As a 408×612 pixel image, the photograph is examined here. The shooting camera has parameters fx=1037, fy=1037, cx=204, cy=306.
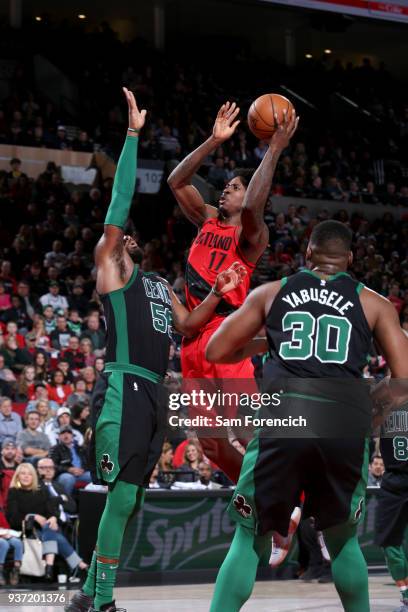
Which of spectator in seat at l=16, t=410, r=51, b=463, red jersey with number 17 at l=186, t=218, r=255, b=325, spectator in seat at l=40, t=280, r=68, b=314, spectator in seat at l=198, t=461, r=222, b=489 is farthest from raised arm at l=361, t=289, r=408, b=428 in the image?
spectator in seat at l=40, t=280, r=68, b=314

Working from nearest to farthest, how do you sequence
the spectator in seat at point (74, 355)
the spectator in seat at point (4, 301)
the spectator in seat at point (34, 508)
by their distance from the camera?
the spectator in seat at point (34, 508), the spectator in seat at point (74, 355), the spectator in seat at point (4, 301)

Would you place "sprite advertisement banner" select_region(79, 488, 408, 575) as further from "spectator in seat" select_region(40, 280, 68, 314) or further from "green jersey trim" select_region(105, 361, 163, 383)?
"spectator in seat" select_region(40, 280, 68, 314)

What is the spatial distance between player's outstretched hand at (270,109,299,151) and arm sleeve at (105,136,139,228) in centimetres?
89

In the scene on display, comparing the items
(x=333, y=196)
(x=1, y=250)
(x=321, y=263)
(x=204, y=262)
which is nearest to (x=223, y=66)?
(x=333, y=196)

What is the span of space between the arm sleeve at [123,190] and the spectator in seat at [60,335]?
29.4 ft

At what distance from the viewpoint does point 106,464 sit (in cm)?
589

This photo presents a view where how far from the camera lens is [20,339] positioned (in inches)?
579

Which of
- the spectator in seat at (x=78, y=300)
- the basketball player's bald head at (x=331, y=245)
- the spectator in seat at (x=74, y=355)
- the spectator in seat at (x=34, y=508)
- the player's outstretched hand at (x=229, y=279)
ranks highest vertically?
the basketball player's bald head at (x=331, y=245)

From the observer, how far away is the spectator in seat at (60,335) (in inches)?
589

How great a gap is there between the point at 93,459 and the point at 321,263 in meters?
1.95

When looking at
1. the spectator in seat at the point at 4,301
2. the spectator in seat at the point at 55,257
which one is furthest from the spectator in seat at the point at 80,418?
the spectator in seat at the point at 55,257

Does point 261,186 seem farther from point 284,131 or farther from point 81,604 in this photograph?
point 81,604

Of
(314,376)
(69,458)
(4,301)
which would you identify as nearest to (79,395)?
(69,458)

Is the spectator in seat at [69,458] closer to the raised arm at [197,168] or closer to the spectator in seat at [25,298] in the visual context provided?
the spectator in seat at [25,298]
